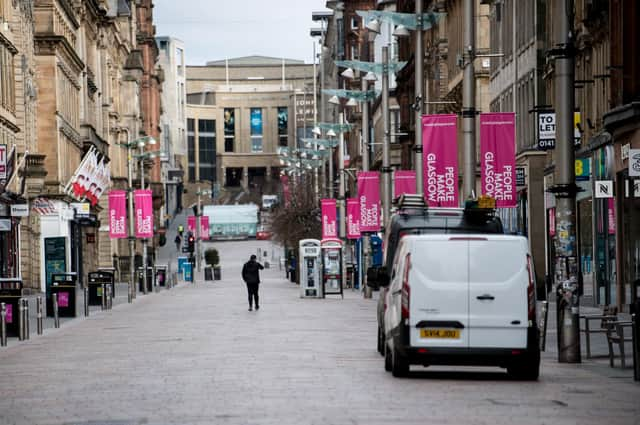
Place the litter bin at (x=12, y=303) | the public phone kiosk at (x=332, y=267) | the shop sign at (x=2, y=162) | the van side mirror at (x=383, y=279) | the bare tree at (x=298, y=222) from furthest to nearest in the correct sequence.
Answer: the bare tree at (x=298, y=222)
the public phone kiosk at (x=332, y=267)
the shop sign at (x=2, y=162)
the litter bin at (x=12, y=303)
the van side mirror at (x=383, y=279)

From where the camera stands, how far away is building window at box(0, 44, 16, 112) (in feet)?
193

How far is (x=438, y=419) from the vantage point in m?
15.2

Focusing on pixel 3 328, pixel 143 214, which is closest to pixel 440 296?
pixel 3 328

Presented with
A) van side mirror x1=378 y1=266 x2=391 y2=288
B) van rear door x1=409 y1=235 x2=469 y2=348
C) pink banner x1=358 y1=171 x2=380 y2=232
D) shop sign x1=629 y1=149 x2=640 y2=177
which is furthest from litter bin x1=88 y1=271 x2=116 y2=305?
van rear door x1=409 y1=235 x2=469 y2=348

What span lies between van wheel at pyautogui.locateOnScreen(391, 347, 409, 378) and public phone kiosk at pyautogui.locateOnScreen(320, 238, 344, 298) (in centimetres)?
4641

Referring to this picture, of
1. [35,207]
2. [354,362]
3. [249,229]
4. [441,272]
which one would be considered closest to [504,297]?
[441,272]

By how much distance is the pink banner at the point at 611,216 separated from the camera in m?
39.0

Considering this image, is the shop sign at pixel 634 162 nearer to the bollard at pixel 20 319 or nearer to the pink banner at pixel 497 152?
the pink banner at pixel 497 152

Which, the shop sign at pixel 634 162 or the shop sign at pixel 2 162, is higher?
the shop sign at pixel 2 162

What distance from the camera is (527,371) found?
66.8 ft

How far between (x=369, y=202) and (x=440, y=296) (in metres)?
44.1

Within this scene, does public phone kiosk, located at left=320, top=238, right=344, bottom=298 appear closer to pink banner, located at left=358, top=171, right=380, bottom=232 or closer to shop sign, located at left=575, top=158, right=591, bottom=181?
pink banner, located at left=358, top=171, right=380, bottom=232

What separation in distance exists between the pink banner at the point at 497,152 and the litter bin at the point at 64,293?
12287mm

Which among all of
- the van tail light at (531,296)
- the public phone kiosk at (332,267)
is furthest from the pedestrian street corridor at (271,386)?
the public phone kiosk at (332,267)
